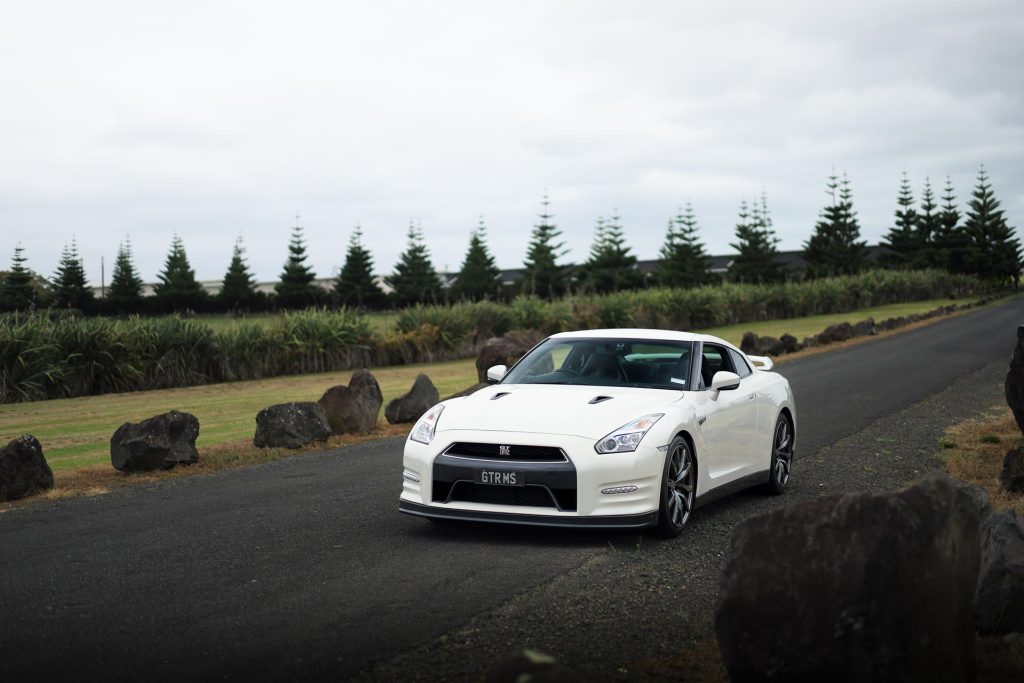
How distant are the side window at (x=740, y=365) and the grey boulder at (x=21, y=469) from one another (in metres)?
6.56

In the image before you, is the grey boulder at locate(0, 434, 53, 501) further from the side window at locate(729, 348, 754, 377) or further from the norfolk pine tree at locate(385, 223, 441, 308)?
the norfolk pine tree at locate(385, 223, 441, 308)

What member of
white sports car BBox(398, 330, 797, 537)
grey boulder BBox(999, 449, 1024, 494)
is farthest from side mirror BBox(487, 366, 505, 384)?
grey boulder BBox(999, 449, 1024, 494)

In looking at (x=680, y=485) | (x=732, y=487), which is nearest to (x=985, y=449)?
(x=732, y=487)

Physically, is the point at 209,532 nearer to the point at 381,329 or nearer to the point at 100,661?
the point at 100,661

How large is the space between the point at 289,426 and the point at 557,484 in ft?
23.8

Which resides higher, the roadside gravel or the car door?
the car door

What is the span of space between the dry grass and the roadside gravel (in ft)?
2.89

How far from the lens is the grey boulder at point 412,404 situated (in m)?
16.9

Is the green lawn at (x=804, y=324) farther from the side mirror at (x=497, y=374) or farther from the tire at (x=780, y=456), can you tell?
the side mirror at (x=497, y=374)

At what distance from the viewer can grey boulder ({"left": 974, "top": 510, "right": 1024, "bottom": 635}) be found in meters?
5.45

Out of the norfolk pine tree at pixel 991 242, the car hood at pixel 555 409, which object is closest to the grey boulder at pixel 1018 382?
the car hood at pixel 555 409

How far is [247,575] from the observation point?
23.2ft

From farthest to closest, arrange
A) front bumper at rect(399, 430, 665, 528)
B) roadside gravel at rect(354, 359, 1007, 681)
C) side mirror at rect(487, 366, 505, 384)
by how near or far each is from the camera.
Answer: side mirror at rect(487, 366, 505, 384), front bumper at rect(399, 430, 665, 528), roadside gravel at rect(354, 359, 1007, 681)

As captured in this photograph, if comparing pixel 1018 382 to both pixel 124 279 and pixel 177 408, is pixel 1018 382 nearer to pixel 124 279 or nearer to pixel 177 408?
pixel 177 408
